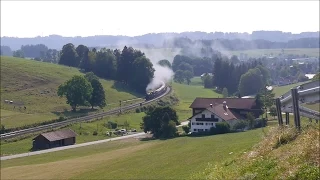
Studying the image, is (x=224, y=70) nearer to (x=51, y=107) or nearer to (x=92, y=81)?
(x=92, y=81)

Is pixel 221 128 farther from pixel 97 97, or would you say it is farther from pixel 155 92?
pixel 155 92

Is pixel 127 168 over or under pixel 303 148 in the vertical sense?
under

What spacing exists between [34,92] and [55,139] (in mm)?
35325

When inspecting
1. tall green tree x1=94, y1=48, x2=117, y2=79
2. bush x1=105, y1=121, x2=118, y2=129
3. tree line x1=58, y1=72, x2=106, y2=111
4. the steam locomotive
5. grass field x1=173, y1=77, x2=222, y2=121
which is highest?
tall green tree x1=94, y1=48, x2=117, y2=79

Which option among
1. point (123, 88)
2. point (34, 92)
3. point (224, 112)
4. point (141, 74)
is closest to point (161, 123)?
point (224, 112)

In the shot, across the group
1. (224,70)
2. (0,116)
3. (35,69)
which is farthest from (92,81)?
(224,70)

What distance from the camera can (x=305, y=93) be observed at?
16.4 meters

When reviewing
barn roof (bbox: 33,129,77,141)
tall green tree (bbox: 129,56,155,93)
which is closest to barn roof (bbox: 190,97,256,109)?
barn roof (bbox: 33,129,77,141)

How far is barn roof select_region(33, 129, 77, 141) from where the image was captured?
184 ft

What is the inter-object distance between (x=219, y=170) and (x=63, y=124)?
50.0m

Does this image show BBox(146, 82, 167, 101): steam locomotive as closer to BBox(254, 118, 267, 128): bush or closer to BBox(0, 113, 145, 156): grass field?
BBox(0, 113, 145, 156): grass field

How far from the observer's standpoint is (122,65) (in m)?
110

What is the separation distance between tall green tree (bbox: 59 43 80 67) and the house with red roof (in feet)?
200

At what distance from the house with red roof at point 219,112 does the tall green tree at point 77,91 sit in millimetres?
19140
